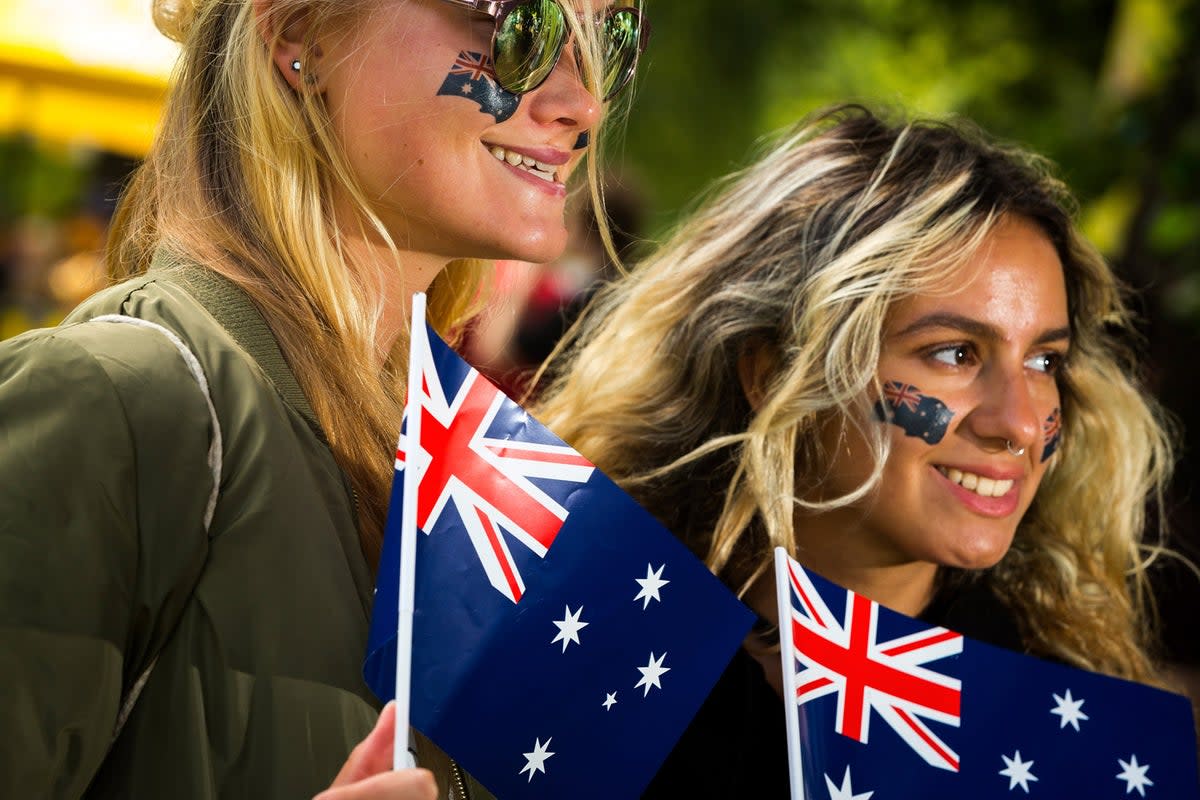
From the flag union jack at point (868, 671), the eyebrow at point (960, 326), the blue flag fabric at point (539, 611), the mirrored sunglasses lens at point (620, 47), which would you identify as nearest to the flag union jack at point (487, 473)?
the blue flag fabric at point (539, 611)

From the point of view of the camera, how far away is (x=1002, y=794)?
223cm

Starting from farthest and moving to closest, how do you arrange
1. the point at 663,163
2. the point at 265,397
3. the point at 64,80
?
the point at 663,163 < the point at 64,80 < the point at 265,397

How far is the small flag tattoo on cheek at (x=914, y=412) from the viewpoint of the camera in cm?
260

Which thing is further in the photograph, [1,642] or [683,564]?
[683,564]

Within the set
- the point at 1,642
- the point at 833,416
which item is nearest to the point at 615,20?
the point at 833,416

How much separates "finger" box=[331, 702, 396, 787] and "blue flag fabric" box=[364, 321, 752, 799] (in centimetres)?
20

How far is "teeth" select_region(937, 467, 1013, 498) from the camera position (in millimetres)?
2621

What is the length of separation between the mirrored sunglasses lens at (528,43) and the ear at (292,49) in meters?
0.25

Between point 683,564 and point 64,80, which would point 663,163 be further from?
point 683,564

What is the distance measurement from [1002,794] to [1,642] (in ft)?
5.05

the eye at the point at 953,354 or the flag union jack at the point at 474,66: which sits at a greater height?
the flag union jack at the point at 474,66

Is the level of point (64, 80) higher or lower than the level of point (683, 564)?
lower

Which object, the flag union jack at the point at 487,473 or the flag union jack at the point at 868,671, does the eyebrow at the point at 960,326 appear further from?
the flag union jack at the point at 487,473

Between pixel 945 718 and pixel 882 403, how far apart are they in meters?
0.65
